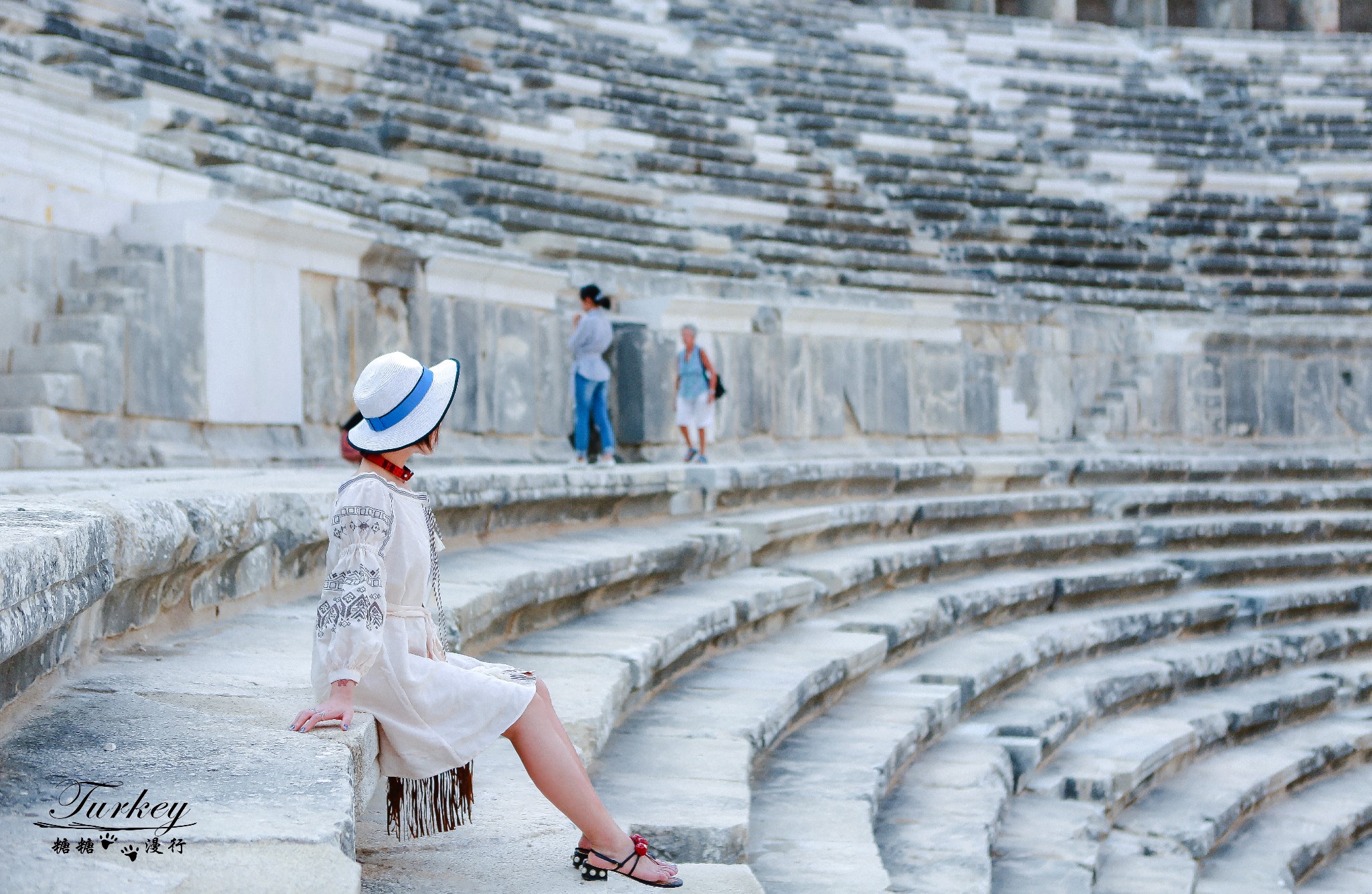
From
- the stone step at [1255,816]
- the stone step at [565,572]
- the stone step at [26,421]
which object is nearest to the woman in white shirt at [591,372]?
the stone step at [565,572]

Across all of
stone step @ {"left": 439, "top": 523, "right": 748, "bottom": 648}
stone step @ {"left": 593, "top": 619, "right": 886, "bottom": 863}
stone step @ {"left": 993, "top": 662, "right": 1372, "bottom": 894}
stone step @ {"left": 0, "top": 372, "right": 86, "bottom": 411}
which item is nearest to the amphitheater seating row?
stone step @ {"left": 0, "top": 372, "right": 86, "bottom": 411}

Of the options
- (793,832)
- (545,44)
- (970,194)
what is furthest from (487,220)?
(793,832)

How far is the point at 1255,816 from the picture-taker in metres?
6.55

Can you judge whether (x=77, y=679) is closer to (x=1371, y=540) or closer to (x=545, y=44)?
(x=1371, y=540)

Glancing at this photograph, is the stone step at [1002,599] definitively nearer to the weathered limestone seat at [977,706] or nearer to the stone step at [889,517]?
the weathered limestone seat at [977,706]

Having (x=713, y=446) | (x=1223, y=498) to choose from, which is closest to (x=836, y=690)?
(x=713, y=446)

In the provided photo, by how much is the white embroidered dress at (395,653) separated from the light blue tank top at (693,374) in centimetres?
645

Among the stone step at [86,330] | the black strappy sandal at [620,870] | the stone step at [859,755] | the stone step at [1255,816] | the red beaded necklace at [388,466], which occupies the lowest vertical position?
the stone step at [1255,816]

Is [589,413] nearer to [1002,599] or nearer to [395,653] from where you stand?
[1002,599]

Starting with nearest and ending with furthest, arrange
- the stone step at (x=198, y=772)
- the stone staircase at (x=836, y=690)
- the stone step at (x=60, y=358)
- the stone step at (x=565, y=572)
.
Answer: the stone step at (x=198, y=772) → the stone staircase at (x=836, y=690) → the stone step at (x=565, y=572) → the stone step at (x=60, y=358)

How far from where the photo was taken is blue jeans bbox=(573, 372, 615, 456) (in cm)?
869

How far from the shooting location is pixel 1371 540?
36.9 feet

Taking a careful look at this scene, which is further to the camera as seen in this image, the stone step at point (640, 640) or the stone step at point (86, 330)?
the stone step at point (86, 330)

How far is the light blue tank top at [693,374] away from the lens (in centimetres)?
928
